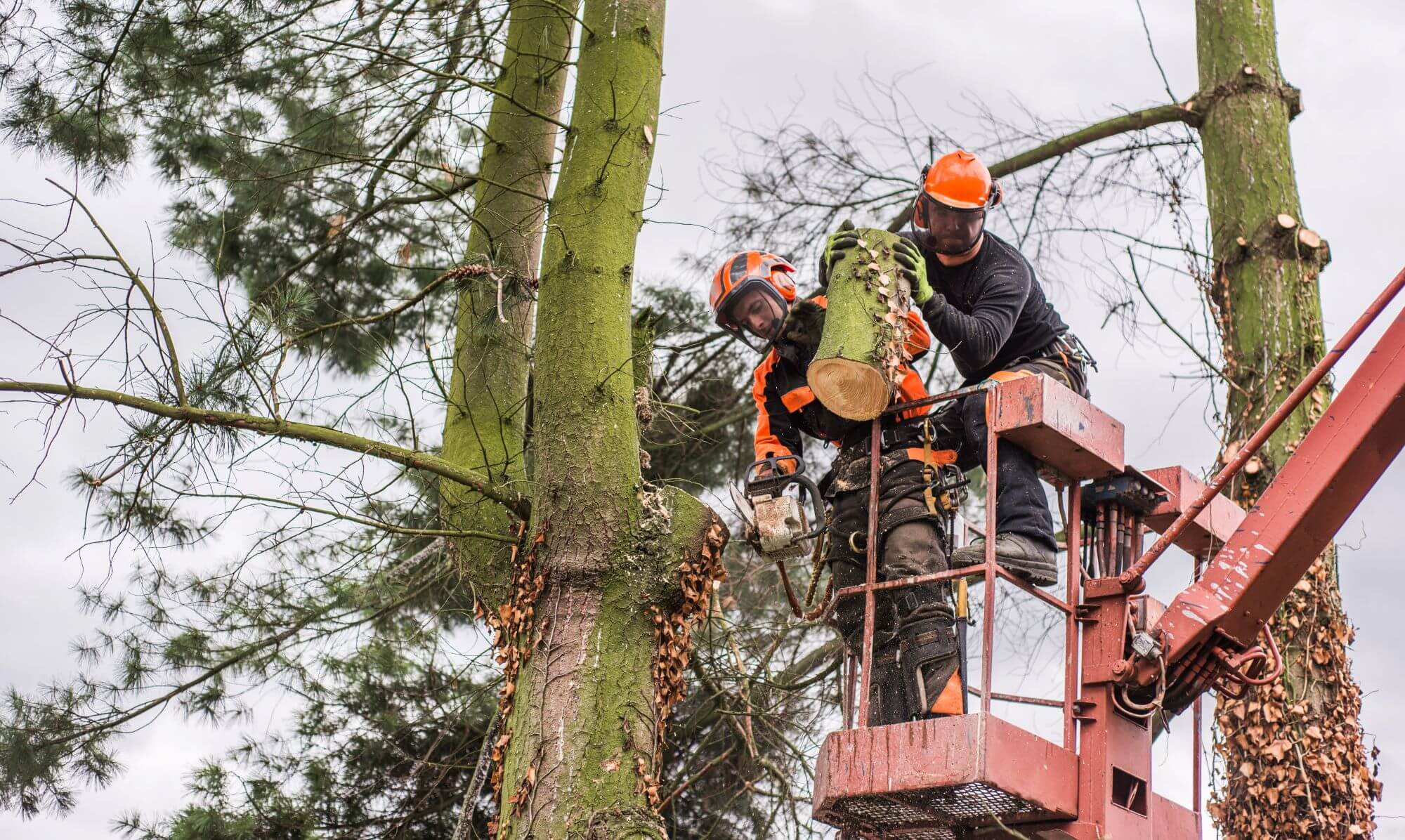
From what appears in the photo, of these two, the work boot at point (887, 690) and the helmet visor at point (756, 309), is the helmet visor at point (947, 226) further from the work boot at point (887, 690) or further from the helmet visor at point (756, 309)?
the work boot at point (887, 690)

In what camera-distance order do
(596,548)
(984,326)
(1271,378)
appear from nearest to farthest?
(596,548)
(984,326)
(1271,378)

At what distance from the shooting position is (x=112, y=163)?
7.71 meters

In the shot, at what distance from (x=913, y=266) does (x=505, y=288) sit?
172cm

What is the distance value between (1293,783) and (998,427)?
259cm

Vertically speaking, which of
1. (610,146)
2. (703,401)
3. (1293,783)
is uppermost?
(703,401)

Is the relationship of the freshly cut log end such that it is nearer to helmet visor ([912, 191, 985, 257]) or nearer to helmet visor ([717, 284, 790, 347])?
helmet visor ([717, 284, 790, 347])

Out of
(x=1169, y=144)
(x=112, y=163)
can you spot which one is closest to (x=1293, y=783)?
(x=1169, y=144)

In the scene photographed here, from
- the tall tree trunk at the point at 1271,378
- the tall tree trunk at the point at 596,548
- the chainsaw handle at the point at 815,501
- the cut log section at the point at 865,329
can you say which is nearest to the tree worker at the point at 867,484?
the cut log section at the point at 865,329

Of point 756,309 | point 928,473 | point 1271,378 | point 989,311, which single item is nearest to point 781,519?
point 928,473

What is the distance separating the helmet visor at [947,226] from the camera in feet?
17.9

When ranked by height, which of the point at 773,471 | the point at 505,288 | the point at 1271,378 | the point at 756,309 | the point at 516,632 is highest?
the point at 1271,378

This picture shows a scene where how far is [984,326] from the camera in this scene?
17.3 feet

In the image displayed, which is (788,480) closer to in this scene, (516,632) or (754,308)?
(754,308)

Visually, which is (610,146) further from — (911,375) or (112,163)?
(112,163)
